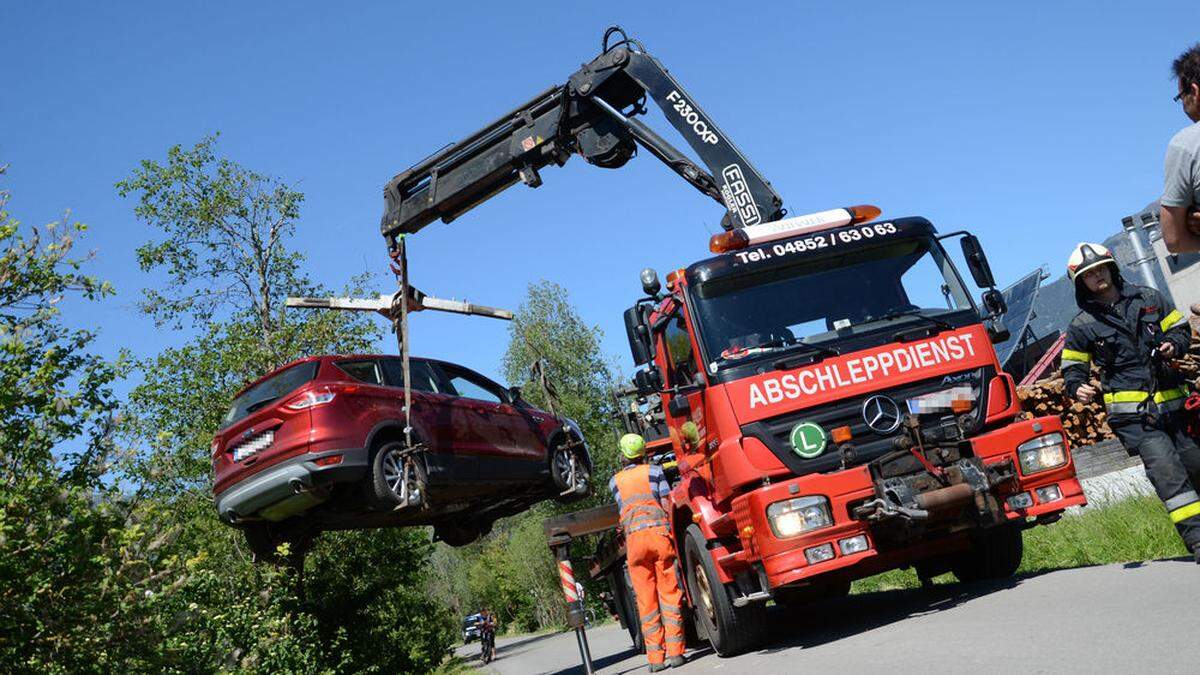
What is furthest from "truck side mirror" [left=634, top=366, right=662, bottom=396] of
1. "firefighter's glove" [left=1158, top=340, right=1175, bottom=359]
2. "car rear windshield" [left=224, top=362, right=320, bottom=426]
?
"firefighter's glove" [left=1158, top=340, right=1175, bottom=359]

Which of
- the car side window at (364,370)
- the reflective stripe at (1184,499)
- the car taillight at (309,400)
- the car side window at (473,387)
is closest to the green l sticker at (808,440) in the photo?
the reflective stripe at (1184,499)

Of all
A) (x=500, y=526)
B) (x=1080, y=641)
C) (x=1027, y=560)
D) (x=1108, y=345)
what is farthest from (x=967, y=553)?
(x=500, y=526)

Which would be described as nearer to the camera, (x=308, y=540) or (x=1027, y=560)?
(x=1027, y=560)

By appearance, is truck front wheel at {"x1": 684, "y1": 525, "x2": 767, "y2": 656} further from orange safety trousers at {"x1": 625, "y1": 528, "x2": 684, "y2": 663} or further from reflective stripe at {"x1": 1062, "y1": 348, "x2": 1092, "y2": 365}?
reflective stripe at {"x1": 1062, "y1": 348, "x2": 1092, "y2": 365}

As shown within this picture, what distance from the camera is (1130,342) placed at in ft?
20.3

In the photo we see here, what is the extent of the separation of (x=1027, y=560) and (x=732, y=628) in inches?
145

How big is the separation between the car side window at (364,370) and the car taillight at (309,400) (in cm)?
52

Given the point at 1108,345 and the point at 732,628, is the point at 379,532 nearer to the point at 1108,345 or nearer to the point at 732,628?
the point at 732,628

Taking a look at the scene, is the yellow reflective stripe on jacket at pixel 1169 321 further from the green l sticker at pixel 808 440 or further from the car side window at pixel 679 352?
the car side window at pixel 679 352

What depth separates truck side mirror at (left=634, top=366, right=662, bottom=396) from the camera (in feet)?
27.2

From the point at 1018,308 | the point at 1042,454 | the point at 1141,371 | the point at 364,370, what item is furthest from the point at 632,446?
the point at 1018,308

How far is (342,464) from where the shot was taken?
9297mm

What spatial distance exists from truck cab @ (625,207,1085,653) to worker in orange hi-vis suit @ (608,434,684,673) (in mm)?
420

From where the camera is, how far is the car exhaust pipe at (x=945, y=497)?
21.8ft
